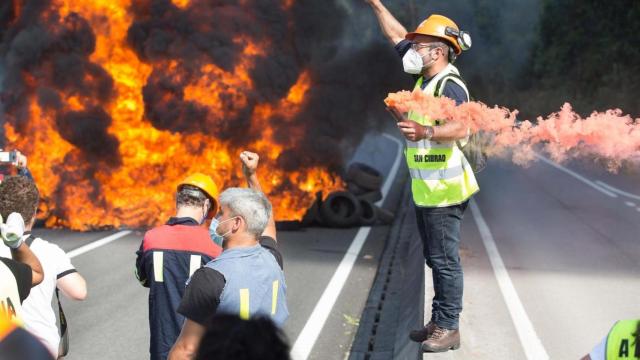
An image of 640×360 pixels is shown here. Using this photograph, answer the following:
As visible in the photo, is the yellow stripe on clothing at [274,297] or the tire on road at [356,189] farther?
the tire on road at [356,189]

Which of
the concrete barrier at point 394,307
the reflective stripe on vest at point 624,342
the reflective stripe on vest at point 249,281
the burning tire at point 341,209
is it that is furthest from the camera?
the burning tire at point 341,209

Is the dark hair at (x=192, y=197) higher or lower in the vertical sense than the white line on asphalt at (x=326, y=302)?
higher

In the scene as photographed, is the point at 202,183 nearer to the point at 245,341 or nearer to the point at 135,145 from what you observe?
the point at 245,341

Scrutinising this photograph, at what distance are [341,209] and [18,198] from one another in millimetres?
12169

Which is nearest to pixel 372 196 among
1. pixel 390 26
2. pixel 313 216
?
pixel 313 216

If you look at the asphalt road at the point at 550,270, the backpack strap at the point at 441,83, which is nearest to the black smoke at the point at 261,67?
the asphalt road at the point at 550,270

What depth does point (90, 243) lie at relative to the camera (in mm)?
14195

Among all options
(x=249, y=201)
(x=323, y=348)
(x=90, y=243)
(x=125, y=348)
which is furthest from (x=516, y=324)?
(x=90, y=243)

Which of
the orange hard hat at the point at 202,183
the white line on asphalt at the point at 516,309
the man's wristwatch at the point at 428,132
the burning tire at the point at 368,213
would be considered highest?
the man's wristwatch at the point at 428,132

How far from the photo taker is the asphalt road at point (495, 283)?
8.11 meters

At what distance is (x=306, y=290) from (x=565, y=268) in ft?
12.4

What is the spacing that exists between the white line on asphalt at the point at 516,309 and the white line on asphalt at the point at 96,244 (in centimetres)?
638

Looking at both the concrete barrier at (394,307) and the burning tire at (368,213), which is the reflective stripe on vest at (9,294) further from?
the burning tire at (368,213)

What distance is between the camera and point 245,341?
94.9 inches
